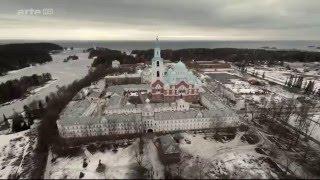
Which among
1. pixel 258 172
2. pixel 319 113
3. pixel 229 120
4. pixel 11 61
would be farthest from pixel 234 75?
pixel 11 61

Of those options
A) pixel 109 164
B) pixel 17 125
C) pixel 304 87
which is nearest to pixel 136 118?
pixel 109 164

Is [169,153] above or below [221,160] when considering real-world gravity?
above

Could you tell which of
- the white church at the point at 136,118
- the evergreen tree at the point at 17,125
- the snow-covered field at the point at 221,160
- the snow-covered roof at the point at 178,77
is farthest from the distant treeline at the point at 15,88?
the snow-covered field at the point at 221,160

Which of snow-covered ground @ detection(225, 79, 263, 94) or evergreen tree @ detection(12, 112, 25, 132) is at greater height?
snow-covered ground @ detection(225, 79, 263, 94)

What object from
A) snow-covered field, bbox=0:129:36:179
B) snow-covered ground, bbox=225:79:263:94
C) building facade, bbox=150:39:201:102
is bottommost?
snow-covered field, bbox=0:129:36:179

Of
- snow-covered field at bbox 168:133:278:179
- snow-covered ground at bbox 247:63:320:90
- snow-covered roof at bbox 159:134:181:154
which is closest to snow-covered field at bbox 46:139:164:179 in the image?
snow-covered roof at bbox 159:134:181:154

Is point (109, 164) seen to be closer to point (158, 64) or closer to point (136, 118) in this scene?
point (136, 118)

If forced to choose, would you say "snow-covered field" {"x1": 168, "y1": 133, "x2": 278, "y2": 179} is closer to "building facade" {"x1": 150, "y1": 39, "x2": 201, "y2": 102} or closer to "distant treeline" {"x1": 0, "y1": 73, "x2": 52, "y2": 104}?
"building facade" {"x1": 150, "y1": 39, "x2": 201, "y2": 102}

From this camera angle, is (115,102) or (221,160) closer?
(221,160)

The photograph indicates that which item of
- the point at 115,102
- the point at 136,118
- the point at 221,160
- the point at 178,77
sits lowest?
the point at 221,160

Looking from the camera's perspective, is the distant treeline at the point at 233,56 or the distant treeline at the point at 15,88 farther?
the distant treeline at the point at 233,56

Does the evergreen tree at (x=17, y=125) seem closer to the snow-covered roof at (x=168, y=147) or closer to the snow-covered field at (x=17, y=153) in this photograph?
the snow-covered field at (x=17, y=153)
